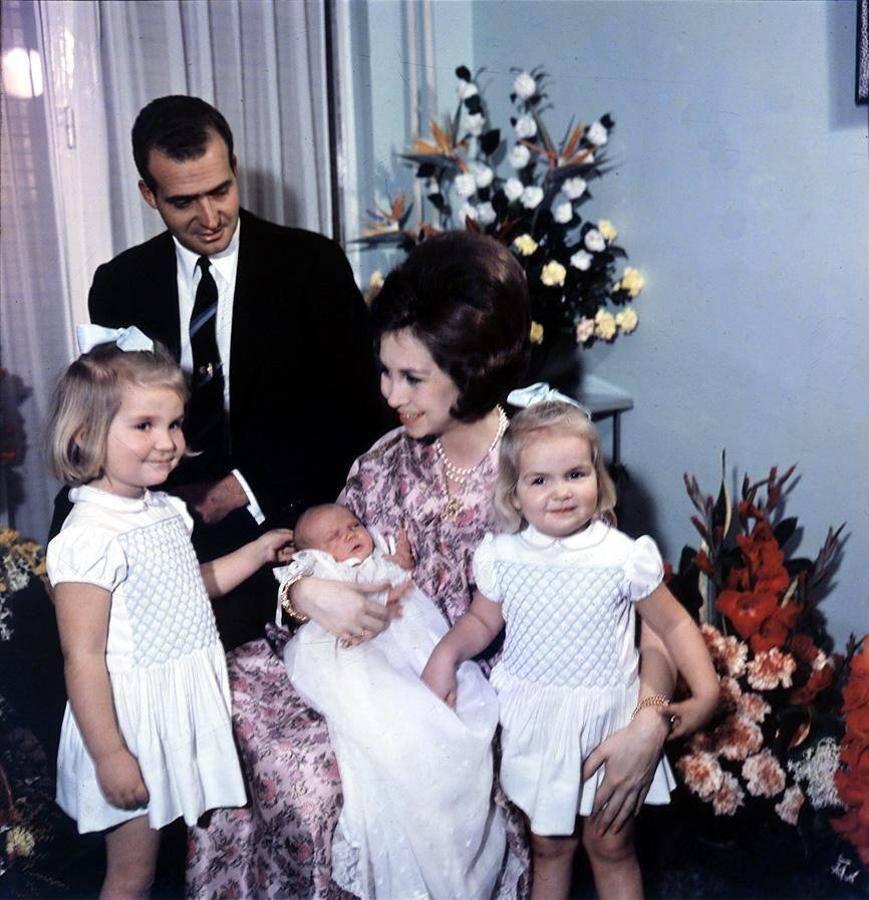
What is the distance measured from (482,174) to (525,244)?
277mm

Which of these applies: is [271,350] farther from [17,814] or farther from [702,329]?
[702,329]

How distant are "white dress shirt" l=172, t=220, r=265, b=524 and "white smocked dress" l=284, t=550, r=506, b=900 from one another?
24.2 inches

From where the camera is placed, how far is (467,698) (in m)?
1.50

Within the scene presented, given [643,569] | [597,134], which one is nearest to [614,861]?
[643,569]

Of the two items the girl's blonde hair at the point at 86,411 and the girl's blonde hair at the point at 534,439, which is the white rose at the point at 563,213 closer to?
the girl's blonde hair at the point at 534,439

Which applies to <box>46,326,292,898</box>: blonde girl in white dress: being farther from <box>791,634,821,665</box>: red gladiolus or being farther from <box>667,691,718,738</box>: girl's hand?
<box>791,634,821,665</box>: red gladiolus

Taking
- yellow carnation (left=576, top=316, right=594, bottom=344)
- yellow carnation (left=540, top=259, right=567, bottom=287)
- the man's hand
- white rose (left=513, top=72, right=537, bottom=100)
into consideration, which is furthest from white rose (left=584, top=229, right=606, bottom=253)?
the man's hand

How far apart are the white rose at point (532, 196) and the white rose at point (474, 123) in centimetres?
27

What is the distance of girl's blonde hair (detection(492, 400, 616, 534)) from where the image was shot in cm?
142

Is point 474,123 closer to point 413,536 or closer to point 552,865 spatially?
point 413,536

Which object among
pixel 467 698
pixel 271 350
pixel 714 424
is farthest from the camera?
pixel 714 424

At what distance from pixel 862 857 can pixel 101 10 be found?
100.0 inches

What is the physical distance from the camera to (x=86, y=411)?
1.44 metres

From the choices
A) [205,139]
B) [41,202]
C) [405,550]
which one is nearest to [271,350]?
[205,139]
